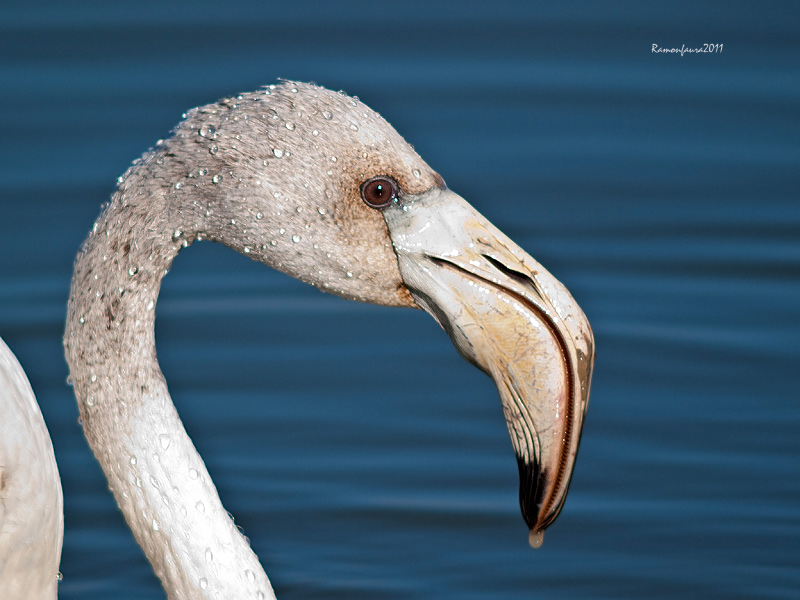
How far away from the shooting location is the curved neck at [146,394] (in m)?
2.59

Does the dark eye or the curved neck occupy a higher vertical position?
the dark eye

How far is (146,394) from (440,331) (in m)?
2.42

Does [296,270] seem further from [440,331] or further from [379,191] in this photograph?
[440,331]

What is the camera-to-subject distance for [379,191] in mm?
2555

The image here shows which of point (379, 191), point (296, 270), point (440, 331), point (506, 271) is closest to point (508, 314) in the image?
point (506, 271)

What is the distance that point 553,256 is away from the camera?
17.0ft

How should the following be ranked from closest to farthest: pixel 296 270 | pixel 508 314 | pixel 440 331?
1. pixel 508 314
2. pixel 296 270
3. pixel 440 331

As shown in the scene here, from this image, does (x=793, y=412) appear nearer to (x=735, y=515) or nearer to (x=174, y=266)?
(x=735, y=515)

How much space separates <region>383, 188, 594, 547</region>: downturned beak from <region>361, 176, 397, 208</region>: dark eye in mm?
19

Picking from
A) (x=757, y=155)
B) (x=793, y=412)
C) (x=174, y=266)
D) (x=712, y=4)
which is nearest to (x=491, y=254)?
(x=793, y=412)

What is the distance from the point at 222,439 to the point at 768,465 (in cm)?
182

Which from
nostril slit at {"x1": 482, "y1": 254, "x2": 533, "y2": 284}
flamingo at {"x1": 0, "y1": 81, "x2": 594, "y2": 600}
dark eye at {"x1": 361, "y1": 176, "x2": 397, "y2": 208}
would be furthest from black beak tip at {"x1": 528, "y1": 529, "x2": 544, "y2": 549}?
dark eye at {"x1": 361, "y1": 176, "x2": 397, "y2": 208}

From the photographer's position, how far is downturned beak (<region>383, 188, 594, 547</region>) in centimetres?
251

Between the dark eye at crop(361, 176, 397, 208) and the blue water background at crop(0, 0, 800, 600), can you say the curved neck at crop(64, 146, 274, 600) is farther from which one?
the blue water background at crop(0, 0, 800, 600)
